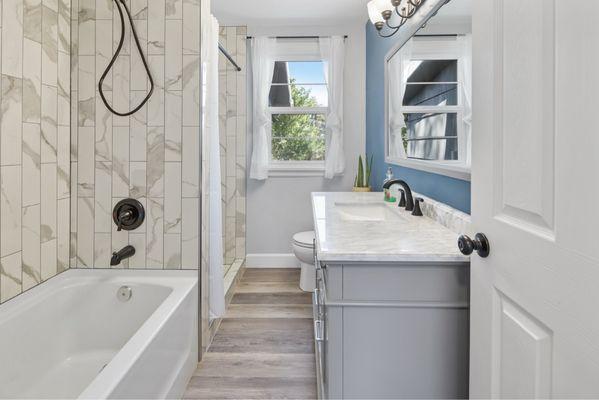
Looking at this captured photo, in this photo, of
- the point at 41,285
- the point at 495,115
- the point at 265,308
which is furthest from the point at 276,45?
the point at 495,115

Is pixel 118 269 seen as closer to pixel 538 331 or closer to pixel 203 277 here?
pixel 203 277

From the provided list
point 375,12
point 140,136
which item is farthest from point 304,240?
point 375,12

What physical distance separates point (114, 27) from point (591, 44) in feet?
6.96

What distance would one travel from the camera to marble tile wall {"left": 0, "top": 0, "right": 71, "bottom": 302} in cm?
170

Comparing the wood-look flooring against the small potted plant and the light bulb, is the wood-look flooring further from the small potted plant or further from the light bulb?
Result: the light bulb

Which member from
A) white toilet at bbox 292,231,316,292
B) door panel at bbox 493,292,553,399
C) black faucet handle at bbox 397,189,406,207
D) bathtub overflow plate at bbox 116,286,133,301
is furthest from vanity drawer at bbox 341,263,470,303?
white toilet at bbox 292,231,316,292

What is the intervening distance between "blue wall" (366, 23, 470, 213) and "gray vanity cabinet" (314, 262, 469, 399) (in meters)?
0.63

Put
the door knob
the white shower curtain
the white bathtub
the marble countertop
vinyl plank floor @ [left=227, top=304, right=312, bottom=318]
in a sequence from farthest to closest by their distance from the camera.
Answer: vinyl plank floor @ [left=227, top=304, right=312, bottom=318], the white shower curtain, the white bathtub, the marble countertop, the door knob

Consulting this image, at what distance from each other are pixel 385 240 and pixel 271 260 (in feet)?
8.96

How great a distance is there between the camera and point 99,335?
2070 mm

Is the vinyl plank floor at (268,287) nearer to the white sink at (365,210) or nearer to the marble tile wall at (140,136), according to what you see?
the white sink at (365,210)

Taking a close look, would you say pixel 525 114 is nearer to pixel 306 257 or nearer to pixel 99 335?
pixel 99 335

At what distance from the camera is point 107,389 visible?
117 cm

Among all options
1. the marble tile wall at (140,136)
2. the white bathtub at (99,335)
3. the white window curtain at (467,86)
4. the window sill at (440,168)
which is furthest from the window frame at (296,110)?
the white window curtain at (467,86)
